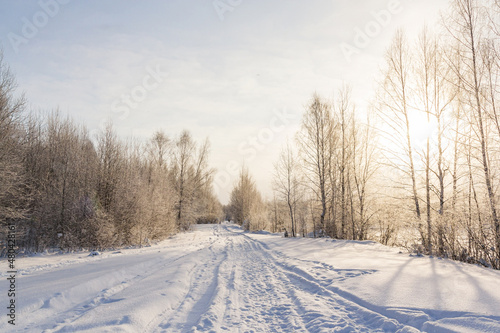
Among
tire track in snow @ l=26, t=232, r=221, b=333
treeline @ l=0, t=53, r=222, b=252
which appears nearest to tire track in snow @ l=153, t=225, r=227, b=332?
tire track in snow @ l=26, t=232, r=221, b=333

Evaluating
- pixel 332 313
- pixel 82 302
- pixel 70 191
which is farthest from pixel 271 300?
pixel 70 191

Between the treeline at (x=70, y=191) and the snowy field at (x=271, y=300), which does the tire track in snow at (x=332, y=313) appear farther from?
the treeline at (x=70, y=191)

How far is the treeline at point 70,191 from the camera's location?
1540 centimetres

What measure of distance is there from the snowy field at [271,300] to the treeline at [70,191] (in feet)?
30.6

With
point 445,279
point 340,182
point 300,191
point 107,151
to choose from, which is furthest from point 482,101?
point 107,151

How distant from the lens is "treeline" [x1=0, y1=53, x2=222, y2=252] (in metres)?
15.4

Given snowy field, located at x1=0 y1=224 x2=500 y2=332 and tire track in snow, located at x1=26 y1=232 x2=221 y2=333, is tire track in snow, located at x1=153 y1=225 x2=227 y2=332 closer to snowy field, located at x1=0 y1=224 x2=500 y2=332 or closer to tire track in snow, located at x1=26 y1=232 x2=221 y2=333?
snowy field, located at x1=0 y1=224 x2=500 y2=332

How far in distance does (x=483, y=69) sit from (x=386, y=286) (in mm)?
8640

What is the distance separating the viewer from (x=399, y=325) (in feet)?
12.8

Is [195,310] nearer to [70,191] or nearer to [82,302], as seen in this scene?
[82,302]

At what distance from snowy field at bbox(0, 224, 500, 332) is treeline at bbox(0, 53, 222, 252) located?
932cm

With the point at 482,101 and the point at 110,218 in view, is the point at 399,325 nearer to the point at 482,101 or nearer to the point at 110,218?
the point at 482,101

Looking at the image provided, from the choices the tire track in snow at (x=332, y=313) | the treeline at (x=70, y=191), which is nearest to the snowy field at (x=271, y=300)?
the tire track in snow at (x=332, y=313)

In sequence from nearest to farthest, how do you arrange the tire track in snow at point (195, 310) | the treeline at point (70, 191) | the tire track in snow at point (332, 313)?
the tire track in snow at point (332, 313)
the tire track in snow at point (195, 310)
the treeline at point (70, 191)
